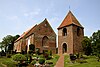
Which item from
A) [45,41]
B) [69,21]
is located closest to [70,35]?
[69,21]

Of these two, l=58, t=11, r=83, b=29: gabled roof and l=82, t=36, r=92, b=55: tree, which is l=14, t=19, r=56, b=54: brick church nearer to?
l=58, t=11, r=83, b=29: gabled roof

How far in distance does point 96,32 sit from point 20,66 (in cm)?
1687

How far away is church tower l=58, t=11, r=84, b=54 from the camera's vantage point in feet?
150

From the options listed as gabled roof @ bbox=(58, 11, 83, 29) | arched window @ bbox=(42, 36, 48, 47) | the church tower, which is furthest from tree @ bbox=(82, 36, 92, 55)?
arched window @ bbox=(42, 36, 48, 47)

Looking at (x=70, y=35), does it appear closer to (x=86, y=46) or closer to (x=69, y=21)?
(x=69, y=21)

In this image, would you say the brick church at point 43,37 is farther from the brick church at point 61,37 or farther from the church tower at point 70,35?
the church tower at point 70,35

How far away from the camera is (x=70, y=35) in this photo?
1823 inches

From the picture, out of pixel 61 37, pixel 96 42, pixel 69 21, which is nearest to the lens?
pixel 96 42

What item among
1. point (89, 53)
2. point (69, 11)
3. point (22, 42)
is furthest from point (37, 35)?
point (89, 53)

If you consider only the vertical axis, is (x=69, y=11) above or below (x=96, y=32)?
above

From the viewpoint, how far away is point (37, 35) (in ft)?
170

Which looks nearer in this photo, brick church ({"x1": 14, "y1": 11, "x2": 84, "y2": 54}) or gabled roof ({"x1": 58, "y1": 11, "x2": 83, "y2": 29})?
brick church ({"x1": 14, "y1": 11, "x2": 84, "y2": 54})

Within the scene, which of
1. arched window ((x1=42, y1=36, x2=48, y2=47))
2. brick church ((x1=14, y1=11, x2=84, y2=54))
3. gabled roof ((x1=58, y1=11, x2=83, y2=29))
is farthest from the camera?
arched window ((x1=42, y1=36, x2=48, y2=47))

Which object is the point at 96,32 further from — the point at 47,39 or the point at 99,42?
the point at 47,39
